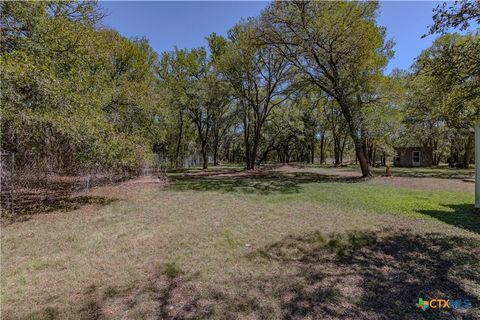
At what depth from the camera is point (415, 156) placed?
89.5ft

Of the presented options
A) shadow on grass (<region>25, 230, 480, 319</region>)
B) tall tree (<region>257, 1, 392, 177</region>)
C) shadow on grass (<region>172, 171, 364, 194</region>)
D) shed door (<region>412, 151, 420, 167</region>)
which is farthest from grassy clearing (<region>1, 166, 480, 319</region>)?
shed door (<region>412, 151, 420, 167</region>)

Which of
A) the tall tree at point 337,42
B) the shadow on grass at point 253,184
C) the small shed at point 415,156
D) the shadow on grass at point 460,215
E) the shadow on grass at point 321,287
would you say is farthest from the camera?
the small shed at point 415,156

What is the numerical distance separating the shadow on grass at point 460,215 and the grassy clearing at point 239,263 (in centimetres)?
3

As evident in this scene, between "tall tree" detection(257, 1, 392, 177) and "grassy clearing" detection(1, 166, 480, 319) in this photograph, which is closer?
"grassy clearing" detection(1, 166, 480, 319)

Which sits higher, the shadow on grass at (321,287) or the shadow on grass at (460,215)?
the shadow on grass at (460,215)

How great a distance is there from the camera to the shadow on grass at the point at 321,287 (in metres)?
2.39

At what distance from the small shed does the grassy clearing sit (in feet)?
82.3

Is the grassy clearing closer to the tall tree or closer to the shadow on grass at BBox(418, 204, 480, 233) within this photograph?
the shadow on grass at BBox(418, 204, 480, 233)

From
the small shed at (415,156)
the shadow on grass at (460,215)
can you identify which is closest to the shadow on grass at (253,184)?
the shadow on grass at (460,215)

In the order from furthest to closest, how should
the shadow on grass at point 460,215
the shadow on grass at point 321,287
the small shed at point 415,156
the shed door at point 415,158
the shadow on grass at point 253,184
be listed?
the shed door at point 415,158
the small shed at point 415,156
the shadow on grass at point 253,184
the shadow on grass at point 460,215
the shadow on grass at point 321,287

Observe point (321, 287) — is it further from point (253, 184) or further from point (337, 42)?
point (337, 42)

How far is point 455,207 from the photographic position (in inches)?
254

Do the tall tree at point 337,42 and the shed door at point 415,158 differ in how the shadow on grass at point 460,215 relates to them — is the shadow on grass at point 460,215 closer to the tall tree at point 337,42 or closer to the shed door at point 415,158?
the tall tree at point 337,42

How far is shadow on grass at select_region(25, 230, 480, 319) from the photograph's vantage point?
7.83ft
